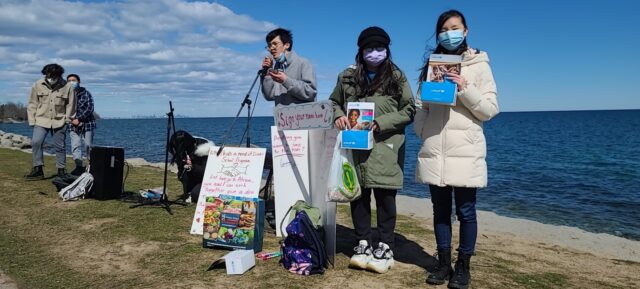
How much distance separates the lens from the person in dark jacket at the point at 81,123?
8.30 meters

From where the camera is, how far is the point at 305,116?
4.22 metres

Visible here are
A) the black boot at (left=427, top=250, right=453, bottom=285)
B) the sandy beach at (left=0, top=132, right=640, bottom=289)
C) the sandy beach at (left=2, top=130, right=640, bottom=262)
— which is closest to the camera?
the black boot at (left=427, top=250, right=453, bottom=285)

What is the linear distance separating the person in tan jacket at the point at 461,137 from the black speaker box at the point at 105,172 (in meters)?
5.24

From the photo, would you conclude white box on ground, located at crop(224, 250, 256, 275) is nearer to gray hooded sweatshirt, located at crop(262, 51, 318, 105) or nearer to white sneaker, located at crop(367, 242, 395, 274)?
white sneaker, located at crop(367, 242, 395, 274)

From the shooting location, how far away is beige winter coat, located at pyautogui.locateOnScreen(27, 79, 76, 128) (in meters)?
8.34

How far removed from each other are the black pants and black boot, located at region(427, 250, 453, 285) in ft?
1.62

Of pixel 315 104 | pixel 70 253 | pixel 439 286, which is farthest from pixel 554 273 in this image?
pixel 70 253

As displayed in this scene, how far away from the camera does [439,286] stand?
3576 mm

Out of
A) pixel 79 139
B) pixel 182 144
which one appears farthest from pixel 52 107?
pixel 182 144

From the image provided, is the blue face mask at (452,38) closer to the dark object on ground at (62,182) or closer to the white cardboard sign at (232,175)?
the white cardboard sign at (232,175)

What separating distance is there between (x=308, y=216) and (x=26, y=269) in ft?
8.17

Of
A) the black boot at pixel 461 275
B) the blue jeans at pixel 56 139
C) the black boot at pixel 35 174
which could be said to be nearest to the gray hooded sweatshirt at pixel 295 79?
the black boot at pixel 461 275

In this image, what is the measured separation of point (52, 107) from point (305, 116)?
639 centimetres

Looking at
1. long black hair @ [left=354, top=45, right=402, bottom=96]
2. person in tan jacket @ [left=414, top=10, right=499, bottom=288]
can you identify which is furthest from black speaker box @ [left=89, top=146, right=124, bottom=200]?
person in tan jacket @ [left=414, top=10, right=499, bottom=288]
